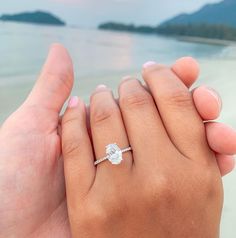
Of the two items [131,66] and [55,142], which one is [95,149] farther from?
[131,66]

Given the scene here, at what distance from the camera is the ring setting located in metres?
0.84

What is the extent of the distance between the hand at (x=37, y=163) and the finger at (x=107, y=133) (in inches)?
5.0

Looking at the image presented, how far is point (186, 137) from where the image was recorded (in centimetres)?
86

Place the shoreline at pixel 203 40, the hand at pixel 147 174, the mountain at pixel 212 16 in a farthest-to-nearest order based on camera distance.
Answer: the mountain at pixel 212 16 < the shoreline at pixel 203 40 < the hand at pixel 147 174

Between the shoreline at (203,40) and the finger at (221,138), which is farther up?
the finger at (221,138)

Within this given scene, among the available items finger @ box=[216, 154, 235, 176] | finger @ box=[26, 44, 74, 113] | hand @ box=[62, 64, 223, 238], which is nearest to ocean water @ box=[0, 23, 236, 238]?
finger @ box=[216, 154, 235, 176]

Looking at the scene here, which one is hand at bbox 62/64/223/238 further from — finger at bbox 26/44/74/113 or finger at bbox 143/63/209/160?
finger at bbox 26/44/74/113

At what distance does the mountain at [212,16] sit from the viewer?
13.0 m

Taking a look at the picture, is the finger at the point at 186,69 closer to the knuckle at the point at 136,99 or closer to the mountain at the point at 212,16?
the knuckle at the point at 136,99

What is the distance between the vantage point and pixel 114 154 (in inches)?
33.0

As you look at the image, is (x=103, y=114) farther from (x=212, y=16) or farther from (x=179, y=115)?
(x=212, y=16)

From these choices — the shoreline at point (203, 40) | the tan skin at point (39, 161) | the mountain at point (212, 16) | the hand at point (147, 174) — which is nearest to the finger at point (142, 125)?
the hand at point (147, 174)

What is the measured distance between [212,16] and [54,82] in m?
13.1

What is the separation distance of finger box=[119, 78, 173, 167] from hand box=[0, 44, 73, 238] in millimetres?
190
